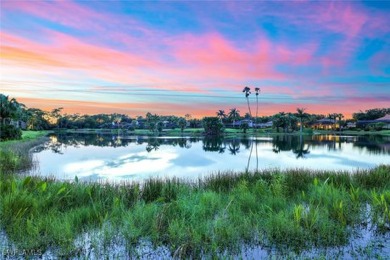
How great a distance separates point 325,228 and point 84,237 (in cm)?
492

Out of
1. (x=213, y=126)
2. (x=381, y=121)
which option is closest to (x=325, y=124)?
(x=381, y=121)

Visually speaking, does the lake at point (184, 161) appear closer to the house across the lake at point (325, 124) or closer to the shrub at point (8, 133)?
the shrub at point (8, 133)

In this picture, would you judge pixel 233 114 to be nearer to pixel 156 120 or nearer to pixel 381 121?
pixel 156 120

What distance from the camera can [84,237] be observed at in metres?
5.90

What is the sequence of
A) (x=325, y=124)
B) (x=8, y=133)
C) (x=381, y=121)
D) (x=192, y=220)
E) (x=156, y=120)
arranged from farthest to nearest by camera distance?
(x=156, y=120), (x=325, y=124), (x=381, y=121), (x=8, y=133), (x=192, y=220)

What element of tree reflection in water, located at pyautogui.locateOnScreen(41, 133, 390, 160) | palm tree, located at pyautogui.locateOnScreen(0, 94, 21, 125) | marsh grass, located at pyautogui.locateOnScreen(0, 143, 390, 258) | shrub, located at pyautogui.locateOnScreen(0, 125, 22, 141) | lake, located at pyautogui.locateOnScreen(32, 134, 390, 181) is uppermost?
palm tree, located at pyautogui.locateOnScreen(0, 94, 21, 125)

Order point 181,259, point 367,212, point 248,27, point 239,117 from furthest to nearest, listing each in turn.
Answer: point 239,117 < point 248,27 < point 367,212 < point 181,259

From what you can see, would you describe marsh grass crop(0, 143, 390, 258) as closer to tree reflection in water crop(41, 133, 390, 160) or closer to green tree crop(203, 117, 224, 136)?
tree reflection in water crop(41, 133, 390, 160)

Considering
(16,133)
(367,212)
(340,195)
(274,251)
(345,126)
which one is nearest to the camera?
(274,251)

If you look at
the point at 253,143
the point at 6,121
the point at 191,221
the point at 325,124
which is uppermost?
the point at 6,121

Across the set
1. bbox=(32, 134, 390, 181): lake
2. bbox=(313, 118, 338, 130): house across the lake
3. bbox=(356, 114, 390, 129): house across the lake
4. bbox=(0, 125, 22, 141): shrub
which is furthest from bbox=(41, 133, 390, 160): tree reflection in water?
bbox=(313, 118, 338, 130): house across the lake

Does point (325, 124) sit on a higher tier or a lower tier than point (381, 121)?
lower

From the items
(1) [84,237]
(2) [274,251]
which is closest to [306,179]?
(2) [274,251]

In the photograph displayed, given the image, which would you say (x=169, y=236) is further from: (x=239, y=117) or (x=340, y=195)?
(x=239, y=117)
